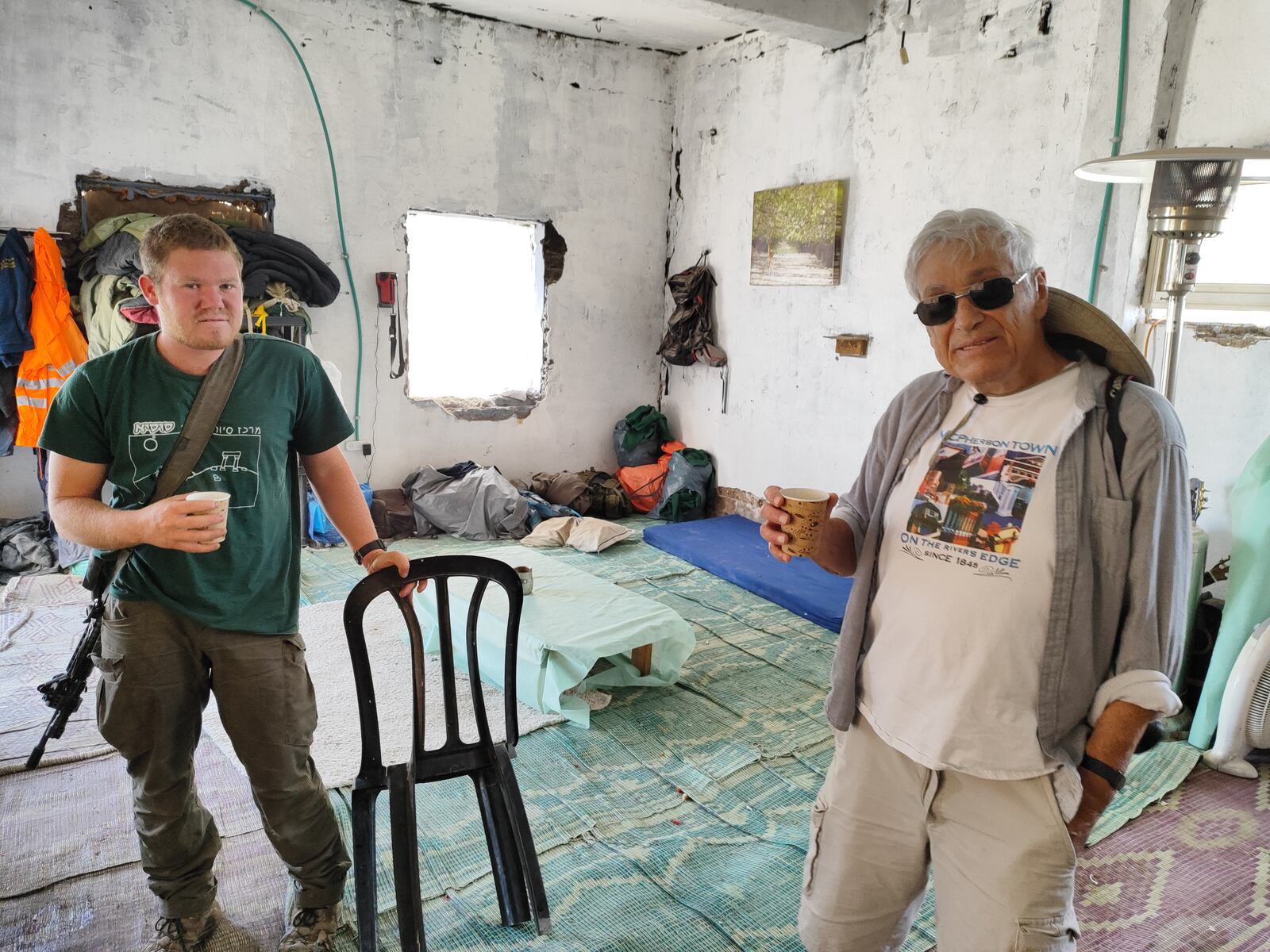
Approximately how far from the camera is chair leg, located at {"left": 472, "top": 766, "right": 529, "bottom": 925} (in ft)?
5.54

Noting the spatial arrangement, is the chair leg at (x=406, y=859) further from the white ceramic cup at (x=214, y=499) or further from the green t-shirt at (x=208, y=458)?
the white ceramic cup at (x=214, y=499)

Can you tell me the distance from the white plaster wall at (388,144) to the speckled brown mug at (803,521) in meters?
4.50

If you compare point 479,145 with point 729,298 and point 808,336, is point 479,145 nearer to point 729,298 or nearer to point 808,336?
point 729,298

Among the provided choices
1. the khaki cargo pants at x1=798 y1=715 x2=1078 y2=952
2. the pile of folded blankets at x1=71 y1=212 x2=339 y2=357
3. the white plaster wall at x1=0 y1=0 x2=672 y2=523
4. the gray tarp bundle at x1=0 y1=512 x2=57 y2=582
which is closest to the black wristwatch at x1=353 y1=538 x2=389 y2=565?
the khaki cargo pants at x1=798 y1=715 x2=1078 y2=952

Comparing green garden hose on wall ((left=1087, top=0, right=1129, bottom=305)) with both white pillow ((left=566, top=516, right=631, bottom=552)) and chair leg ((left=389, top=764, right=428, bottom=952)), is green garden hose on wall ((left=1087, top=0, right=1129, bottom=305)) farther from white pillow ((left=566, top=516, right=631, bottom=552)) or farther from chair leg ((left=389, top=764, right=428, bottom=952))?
chair leg ((left=389, top=764, right=428, bottom=952))

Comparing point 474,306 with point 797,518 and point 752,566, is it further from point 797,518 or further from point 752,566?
point 797,518

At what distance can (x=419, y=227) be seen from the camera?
5.68 meters

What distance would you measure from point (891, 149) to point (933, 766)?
402 cm

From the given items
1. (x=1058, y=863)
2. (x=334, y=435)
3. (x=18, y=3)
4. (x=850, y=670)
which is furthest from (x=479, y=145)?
(x=1058, y=863)

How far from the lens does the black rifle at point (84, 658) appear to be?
5.62ft

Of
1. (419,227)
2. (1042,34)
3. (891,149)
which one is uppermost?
(1042,34)

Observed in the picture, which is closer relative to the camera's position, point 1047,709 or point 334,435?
point 1047,709

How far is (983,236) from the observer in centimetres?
138

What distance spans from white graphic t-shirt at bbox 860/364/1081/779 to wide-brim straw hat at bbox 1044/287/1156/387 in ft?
0.19
